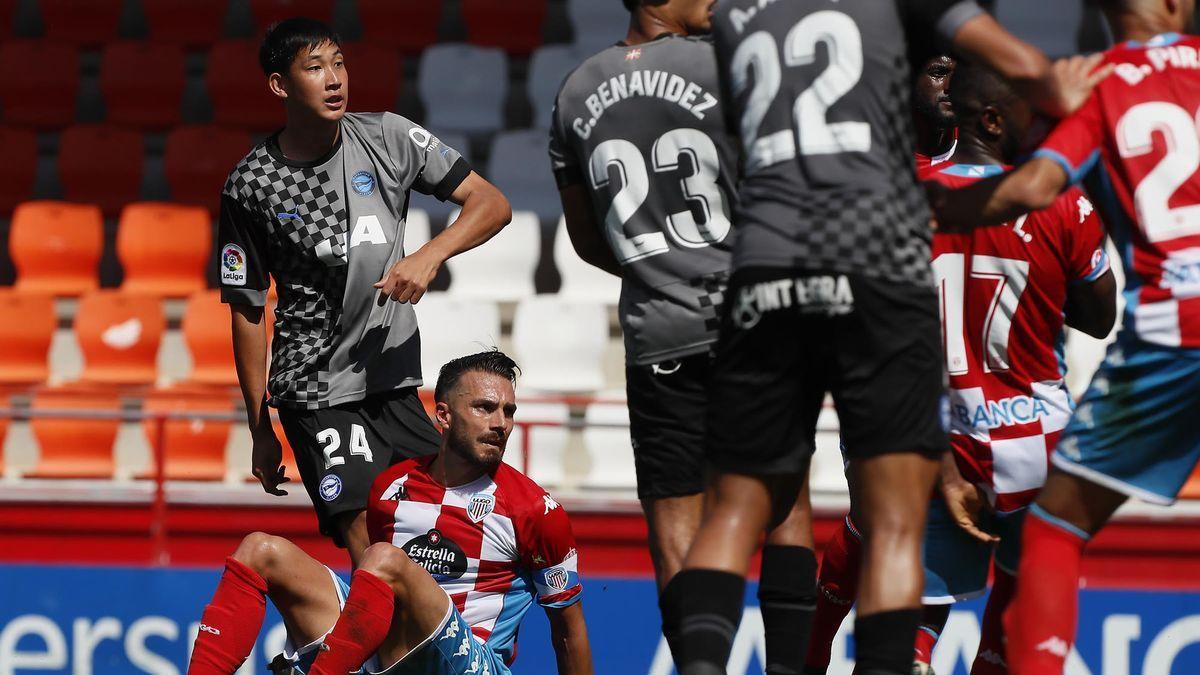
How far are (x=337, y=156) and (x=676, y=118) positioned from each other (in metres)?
1.33

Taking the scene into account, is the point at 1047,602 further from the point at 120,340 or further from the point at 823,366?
the point at 120,340

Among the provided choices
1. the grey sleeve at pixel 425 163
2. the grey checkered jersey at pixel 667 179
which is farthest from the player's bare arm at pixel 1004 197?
the grey sleeve at pixel 425 163

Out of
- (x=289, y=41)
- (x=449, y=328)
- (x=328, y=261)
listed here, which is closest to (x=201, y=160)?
(x=449, y=328)

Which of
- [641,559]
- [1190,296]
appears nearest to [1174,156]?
[1190,296]

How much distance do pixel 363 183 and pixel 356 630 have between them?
1.32m

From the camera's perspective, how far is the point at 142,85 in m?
9.79

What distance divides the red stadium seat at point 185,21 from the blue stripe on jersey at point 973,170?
7192 millimetres

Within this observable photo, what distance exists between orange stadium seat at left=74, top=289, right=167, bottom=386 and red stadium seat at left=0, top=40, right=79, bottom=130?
194cm

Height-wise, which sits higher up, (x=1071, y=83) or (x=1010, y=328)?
(x=1071, y=83)

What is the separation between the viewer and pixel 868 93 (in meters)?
3.03

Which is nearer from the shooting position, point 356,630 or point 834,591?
point 356,630

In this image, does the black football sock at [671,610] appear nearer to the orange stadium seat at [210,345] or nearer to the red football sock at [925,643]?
the red football sock at [925,643]

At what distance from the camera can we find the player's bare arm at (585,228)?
3855 mm

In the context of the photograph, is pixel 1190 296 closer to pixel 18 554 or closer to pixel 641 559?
pixel 641 559
